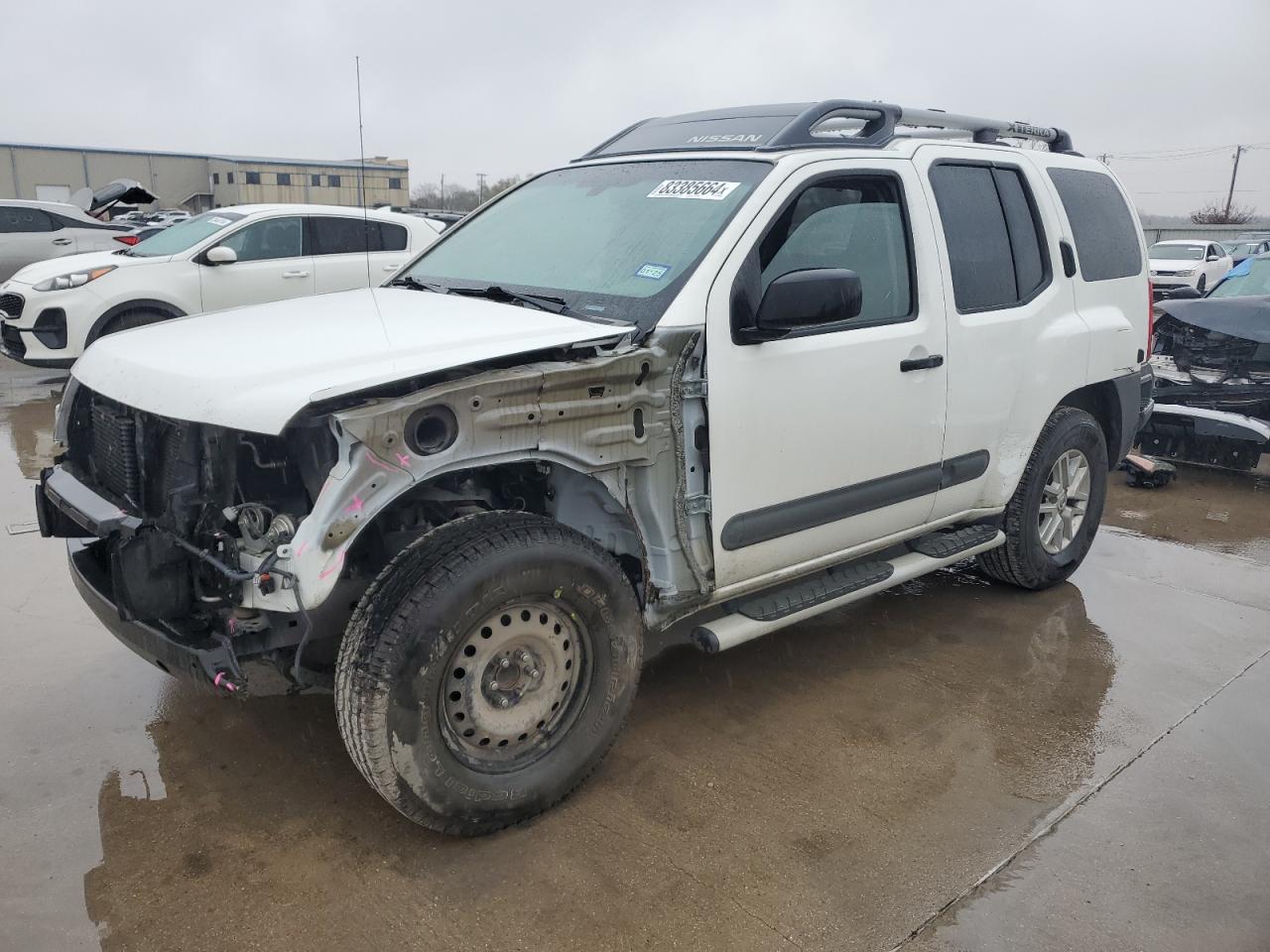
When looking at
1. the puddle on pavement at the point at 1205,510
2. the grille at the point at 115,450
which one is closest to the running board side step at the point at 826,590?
the grille at the point at 115,450

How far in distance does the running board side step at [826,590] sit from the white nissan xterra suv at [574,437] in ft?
0.06

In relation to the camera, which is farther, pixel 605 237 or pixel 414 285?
pixel 414 285

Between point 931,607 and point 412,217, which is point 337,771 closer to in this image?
point 931,607

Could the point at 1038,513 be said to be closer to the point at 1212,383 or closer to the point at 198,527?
the point at 198,527

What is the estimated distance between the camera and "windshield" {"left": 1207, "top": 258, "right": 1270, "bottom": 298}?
915cm

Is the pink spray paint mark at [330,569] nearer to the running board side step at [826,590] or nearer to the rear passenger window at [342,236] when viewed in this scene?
the running board side step at [826,590]

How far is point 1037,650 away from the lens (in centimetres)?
429

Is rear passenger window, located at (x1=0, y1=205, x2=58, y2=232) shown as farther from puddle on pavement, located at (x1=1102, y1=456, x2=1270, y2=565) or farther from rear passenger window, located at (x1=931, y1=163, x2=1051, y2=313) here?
puddle on pavement, located at (x1=1102, y1=456, x2=1270, y2=565)

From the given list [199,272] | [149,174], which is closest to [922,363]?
[199,272]

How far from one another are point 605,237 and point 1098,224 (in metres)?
2.68

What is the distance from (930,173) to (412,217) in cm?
744

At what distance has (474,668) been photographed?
2732 millimetres

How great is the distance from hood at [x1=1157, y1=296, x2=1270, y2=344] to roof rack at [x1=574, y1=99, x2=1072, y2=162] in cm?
438

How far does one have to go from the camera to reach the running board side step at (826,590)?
3332mm
